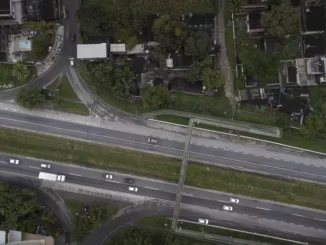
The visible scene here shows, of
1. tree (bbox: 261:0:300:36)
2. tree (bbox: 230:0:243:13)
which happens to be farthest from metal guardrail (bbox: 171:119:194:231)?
tree (bbox: 230:0:243:13)

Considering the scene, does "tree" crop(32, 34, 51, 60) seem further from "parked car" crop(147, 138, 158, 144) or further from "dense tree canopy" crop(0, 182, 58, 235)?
"parked car" crop(147, 138, 158, 144)

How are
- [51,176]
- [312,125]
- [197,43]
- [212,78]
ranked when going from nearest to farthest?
[312,125] < [197,43] < [212,78] < [51,176]

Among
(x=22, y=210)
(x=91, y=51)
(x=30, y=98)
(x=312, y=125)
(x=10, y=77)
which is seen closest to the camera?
(x=312, y=125)

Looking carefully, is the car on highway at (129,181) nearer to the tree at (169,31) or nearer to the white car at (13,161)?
the white car at (13,161)

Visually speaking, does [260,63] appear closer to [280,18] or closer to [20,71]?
[280,18]

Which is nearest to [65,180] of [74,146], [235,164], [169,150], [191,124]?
[74,146]

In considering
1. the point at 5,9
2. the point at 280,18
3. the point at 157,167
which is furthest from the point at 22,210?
the point at 280,18
